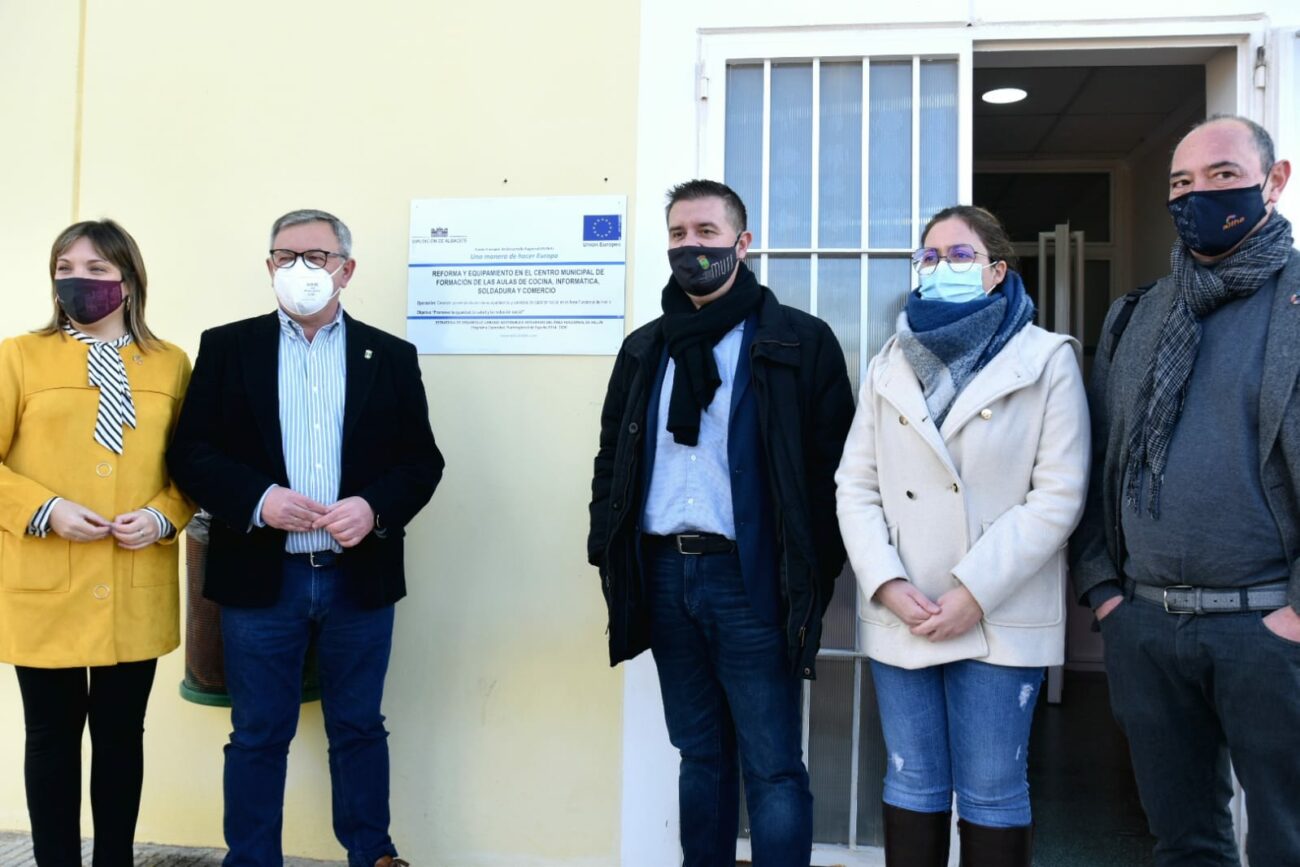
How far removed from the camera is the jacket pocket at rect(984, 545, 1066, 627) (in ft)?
7.25

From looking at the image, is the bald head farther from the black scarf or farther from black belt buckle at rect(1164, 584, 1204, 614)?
the black scarf

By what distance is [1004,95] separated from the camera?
16.7ft

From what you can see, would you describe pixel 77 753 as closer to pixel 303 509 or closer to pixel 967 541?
pixel 303 509

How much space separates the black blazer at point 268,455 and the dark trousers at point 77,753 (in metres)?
0.36

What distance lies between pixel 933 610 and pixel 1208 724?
0.61m

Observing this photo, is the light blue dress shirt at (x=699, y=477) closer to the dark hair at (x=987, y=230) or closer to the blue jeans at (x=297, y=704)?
the dark hair at (x=987, y=230)

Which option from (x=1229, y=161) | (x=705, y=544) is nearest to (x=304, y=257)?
(x=705, y=544)

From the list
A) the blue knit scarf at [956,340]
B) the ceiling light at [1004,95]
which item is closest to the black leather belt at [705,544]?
the blue knit scarf at [956,340]

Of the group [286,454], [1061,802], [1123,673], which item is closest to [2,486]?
[286,454]

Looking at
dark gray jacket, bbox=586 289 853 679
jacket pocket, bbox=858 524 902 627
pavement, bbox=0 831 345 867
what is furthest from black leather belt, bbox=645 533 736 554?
pavement, bbox=0 831 345 867

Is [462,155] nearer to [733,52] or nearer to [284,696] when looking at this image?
[733,52]

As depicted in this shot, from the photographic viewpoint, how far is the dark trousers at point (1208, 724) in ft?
6.44

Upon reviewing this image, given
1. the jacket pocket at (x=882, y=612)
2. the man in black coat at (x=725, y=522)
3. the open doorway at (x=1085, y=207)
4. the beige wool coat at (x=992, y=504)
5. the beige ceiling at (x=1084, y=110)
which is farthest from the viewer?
the beige ceiling at (x=1084, y=110)

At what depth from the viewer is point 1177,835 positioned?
2.14 metres
